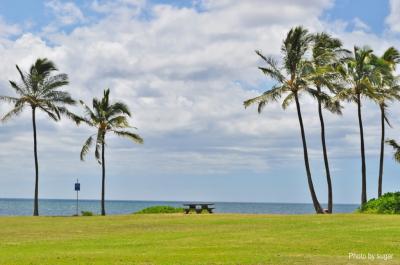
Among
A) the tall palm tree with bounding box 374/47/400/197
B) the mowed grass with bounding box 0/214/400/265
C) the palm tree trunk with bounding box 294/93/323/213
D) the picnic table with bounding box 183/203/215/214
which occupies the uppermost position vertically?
the tall palm tree with bounding box 374/47/400/197

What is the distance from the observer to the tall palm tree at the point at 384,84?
4516 cm

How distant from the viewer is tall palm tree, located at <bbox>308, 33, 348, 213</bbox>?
43062 millimetres

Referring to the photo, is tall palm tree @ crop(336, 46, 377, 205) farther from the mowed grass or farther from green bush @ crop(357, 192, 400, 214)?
the mowed grass

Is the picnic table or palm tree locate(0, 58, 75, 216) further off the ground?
palm tree locate(0, 58, 75, 216)

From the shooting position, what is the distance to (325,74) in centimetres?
4306

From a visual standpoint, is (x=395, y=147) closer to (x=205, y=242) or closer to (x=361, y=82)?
(x=361, y=82)

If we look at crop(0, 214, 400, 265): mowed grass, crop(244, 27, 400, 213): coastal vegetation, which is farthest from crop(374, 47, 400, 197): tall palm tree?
crop(0, 214, 400, 265): mowed grass

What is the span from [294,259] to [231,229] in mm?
10256

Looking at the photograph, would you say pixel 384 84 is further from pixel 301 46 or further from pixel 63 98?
pixel 63 98

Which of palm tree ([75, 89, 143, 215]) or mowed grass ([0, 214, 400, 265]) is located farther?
palm tree ([75, 89, 143, 215])

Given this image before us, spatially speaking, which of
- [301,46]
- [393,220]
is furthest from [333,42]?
[393,220]

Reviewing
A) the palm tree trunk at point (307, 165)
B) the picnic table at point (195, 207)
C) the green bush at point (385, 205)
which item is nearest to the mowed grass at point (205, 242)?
the green bush at point (385, 205)

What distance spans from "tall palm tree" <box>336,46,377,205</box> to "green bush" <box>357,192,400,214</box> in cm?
359

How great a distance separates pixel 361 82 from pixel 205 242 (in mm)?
27182
